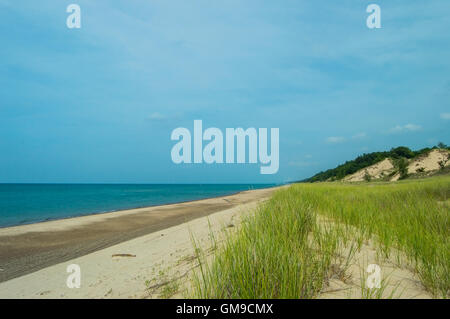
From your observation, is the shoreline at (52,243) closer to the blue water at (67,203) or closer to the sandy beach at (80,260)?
the sandy beach at (80,260)

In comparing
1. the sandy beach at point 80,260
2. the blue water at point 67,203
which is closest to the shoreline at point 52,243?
the sandy beach at point 80,260

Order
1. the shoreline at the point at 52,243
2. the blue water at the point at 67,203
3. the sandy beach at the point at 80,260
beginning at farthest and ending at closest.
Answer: the blue water at the point at 67,203 < the shoreline at the point at 52,243 < the sandy beach at the point at 80,260

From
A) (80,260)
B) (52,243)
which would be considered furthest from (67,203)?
(80,260)

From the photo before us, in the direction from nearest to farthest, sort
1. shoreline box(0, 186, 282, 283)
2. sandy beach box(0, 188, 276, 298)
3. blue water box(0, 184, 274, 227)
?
1. sandy beach box(0, 188, 276, 298)
2. shoreline box(0, 186, 282, 283)
3. blue water box(0, 184, 274, 227)

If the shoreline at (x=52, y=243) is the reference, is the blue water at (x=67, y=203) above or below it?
below

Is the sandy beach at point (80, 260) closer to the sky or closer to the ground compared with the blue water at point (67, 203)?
closer to the sky

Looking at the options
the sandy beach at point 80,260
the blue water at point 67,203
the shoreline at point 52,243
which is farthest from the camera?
the blue water at point 67,203

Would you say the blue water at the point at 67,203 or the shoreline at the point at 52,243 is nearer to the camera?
the shoreline at the point at 52,243

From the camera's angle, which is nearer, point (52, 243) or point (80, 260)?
point (80, 260)

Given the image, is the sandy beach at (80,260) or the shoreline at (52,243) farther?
the shoreline at (52,243)

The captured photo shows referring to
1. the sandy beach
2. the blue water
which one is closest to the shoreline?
the sandy beach

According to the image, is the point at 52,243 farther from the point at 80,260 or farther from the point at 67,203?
the point at 67,203

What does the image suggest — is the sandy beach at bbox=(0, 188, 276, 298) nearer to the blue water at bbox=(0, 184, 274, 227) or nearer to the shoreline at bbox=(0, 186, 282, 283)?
the shoreline at bbox=(0, 186, 282, 283)
